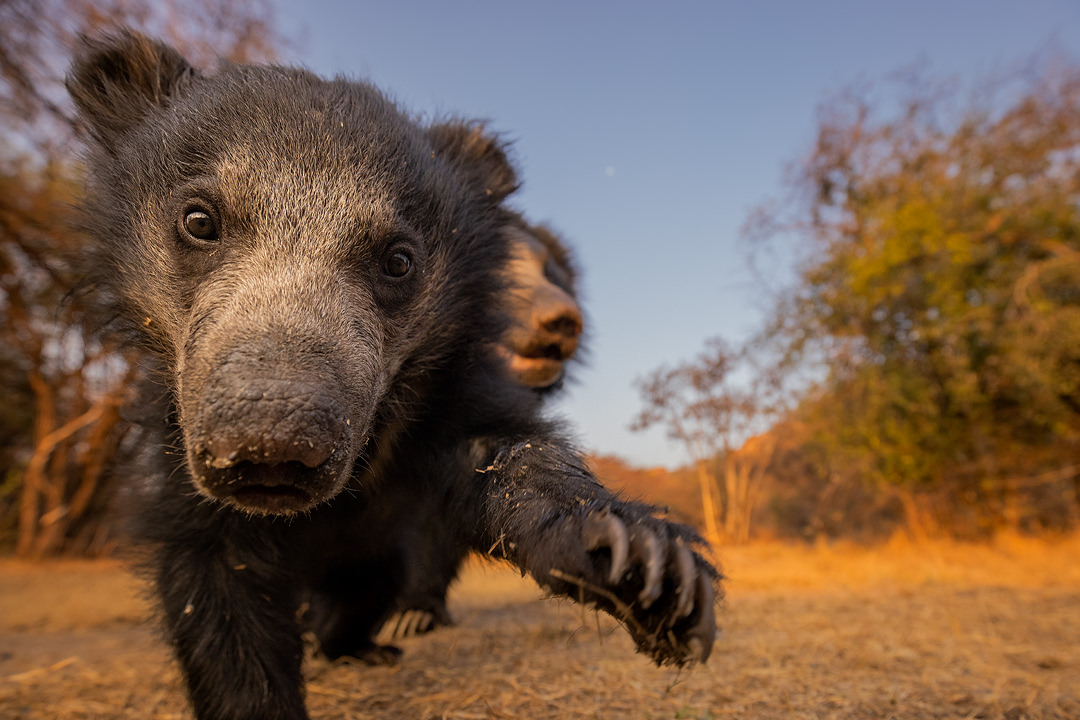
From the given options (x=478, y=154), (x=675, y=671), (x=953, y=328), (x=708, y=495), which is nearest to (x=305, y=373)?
(x=478, y=154)

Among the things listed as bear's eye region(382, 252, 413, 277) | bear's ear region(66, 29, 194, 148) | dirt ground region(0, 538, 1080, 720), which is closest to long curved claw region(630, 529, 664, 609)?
dirt ground region(0, 538, 1080, 720)

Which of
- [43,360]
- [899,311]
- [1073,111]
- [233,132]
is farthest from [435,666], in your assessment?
[1073,111]

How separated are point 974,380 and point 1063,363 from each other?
95 cm

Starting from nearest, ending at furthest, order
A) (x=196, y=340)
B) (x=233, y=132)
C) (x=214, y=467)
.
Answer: (x=214, y=467)
(x=196, y=340)
(x=233, y=132)

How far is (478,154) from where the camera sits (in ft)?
8.06

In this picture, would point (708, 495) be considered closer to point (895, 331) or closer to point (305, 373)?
point (895, 331)

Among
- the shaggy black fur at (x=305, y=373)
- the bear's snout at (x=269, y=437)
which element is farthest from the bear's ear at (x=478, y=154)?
the bear's snout at (x=269, y=437)

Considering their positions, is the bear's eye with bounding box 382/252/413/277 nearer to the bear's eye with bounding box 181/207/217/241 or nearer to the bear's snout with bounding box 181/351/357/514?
the bear's eye with bounding box 181/207/217/241

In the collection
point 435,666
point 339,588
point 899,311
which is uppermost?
point 899,311

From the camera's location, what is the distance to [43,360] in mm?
A: 9641

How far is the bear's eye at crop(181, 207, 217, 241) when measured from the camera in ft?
5.16

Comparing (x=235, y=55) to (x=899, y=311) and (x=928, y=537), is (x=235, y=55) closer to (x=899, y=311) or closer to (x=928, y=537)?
(x=899, y=311)

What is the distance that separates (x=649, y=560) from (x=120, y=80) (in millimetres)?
2251

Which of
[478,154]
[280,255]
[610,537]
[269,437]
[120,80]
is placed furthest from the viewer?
[478,154]
